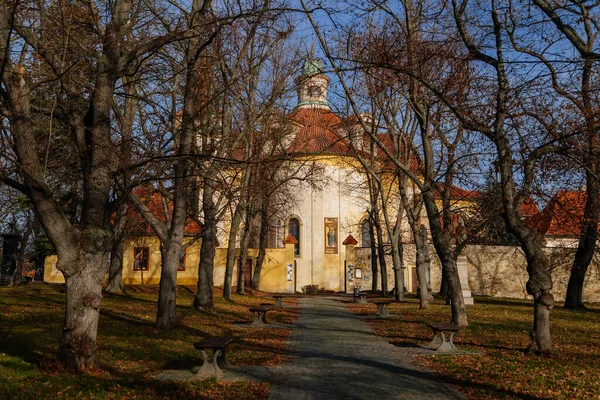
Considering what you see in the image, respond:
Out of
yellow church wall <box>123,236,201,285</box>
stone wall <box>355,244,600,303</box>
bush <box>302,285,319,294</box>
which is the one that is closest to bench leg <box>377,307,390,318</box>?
stone wall <box>355,244,600,303</box>

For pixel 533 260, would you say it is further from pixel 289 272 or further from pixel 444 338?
pixel 289 272

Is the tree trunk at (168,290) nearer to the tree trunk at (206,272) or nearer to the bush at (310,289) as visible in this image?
the tree trunk at (206,272)

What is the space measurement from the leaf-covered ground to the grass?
9.56 ft

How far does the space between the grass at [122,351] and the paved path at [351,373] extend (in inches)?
18.8

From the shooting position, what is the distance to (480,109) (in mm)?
11391

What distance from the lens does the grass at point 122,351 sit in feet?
23.6

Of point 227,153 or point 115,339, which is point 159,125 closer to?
point 115,339

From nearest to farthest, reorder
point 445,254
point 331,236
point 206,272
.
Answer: point 445,254, point 206,272, point 331,236

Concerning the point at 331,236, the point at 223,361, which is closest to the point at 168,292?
the point at 223,361

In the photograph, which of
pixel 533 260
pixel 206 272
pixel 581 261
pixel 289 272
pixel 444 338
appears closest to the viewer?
pixel 533 260

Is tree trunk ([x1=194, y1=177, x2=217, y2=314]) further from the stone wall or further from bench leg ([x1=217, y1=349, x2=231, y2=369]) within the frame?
the stone wall

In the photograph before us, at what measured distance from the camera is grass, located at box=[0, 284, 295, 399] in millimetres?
7191

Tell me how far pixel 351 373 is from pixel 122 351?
4.21 meters

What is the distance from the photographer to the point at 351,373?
8.70 metres
